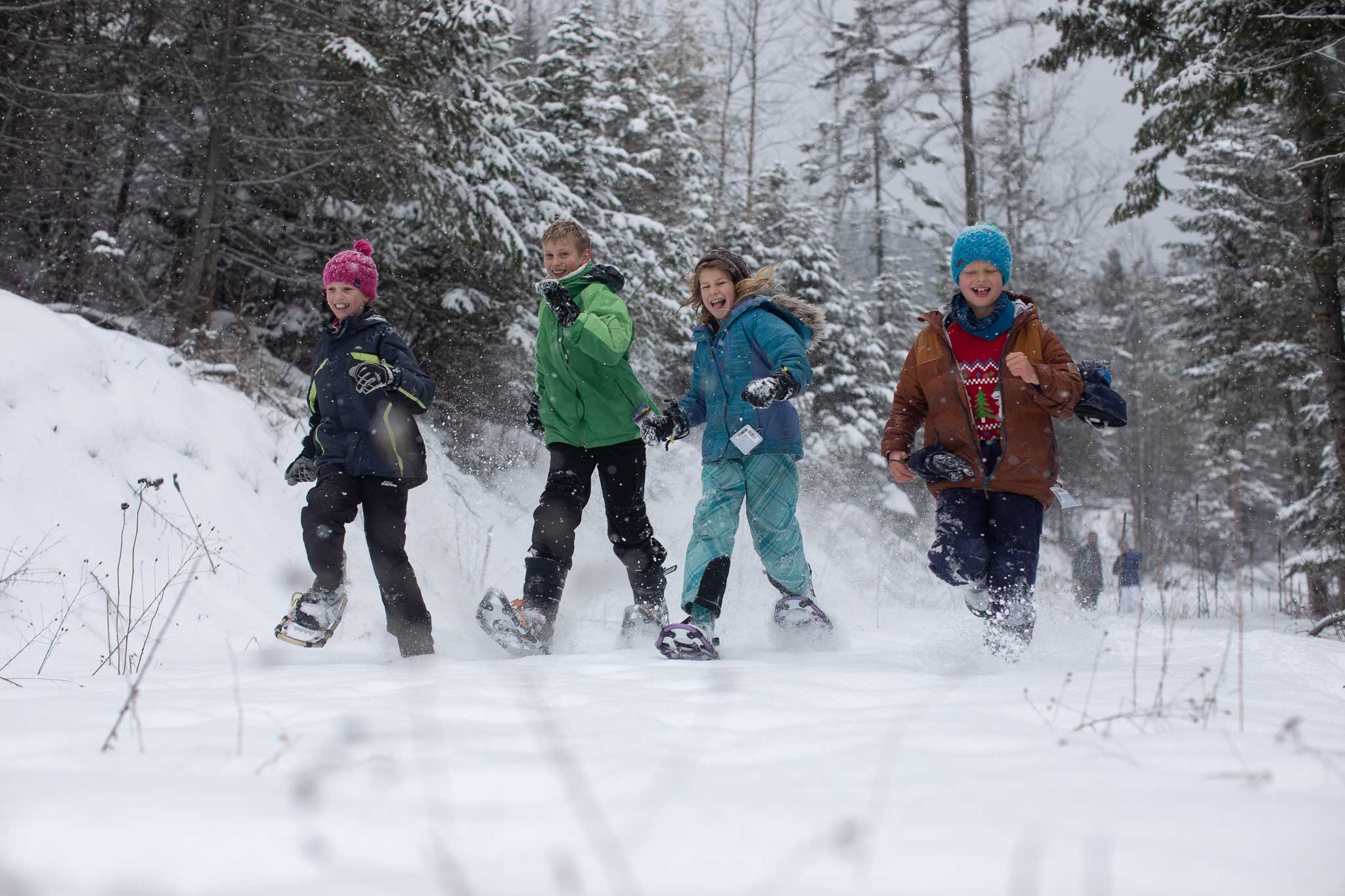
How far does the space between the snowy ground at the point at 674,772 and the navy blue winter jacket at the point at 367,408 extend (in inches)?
34.3

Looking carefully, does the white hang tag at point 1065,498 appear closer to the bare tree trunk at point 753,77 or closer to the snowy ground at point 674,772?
the snowy ground at point 674,772

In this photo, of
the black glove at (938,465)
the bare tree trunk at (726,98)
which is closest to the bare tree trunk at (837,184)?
Answer: the bare tree trunk at (726,98)

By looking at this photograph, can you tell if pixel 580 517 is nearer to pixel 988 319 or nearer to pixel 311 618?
pixel 311 618

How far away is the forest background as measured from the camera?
8.37 m

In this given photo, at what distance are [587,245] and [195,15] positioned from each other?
690cm

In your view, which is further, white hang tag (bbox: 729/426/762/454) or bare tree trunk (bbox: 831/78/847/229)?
bare tree trunk (bbox: 831/78/847/229)

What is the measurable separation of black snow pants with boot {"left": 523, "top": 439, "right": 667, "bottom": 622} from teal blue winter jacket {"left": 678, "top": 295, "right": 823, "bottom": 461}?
41 cm

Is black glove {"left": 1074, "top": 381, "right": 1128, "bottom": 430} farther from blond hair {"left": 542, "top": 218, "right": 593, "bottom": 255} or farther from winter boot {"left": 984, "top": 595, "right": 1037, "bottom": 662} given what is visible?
blond hair {"left": 542, "top": 218, "right": 593, "bottom": 255}

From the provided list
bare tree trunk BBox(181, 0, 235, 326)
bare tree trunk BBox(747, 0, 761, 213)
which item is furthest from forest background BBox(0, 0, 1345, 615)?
bare tree trunk BBox(747, 0, 761, 213)

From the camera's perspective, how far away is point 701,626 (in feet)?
12.6

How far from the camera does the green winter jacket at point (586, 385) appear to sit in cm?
426

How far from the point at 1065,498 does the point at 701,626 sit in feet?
5.19

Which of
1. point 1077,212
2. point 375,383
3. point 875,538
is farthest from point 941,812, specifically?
point 1077,212

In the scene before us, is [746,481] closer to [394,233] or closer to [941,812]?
[941,812]
